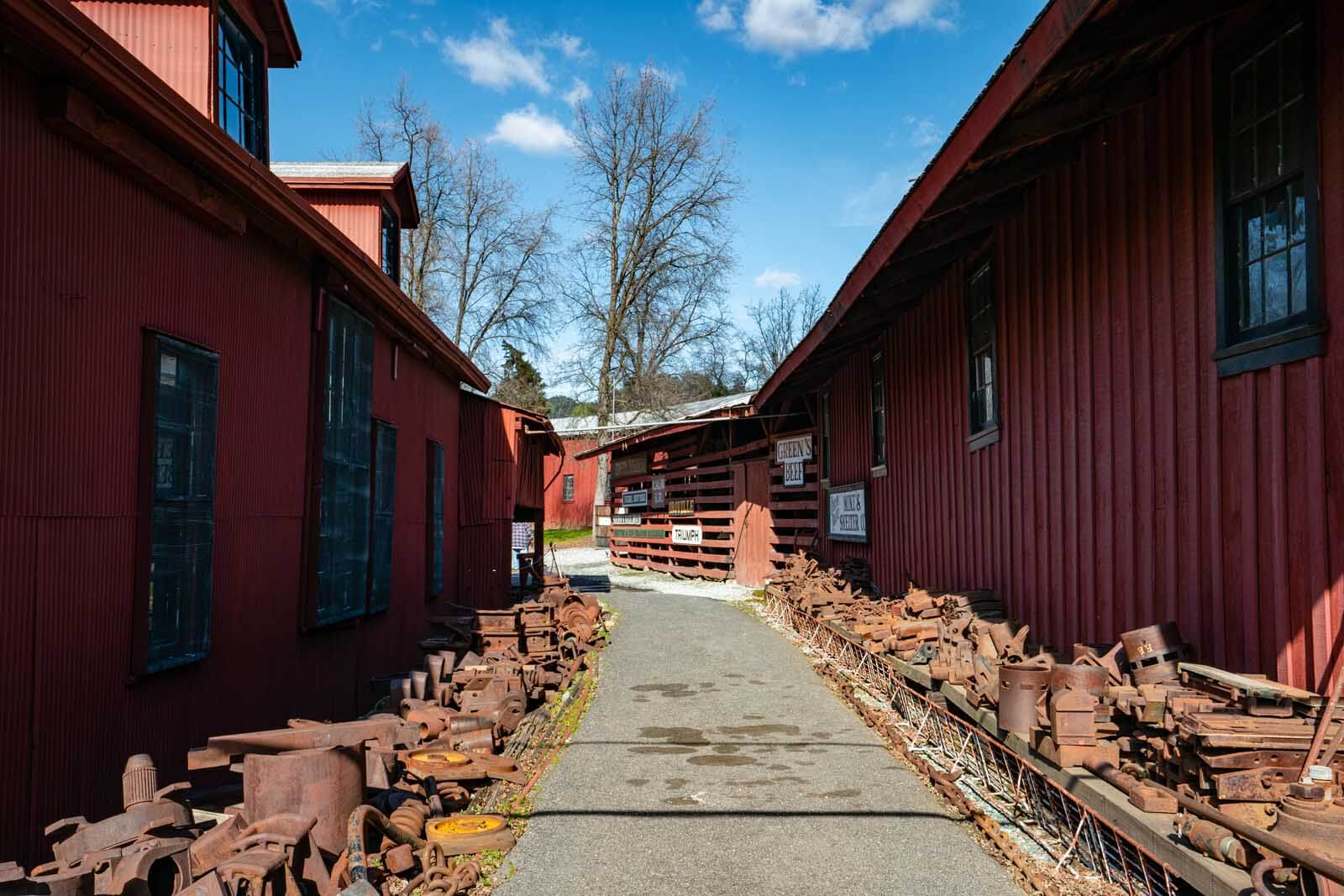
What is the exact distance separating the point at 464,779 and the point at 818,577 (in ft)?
33.7

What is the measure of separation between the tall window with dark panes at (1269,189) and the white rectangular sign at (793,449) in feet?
44.5

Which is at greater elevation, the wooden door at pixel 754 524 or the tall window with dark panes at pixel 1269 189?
the tall window with dark panes at pixel 1269 189

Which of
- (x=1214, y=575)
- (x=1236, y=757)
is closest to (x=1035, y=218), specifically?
(x=1214, y=575)

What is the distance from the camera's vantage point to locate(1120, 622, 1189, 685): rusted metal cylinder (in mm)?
5586

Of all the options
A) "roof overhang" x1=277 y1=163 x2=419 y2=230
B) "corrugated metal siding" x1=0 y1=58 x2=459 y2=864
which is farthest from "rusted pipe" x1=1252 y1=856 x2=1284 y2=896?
"roof overhang" x1=277 y1=163 x2=419 y2=230

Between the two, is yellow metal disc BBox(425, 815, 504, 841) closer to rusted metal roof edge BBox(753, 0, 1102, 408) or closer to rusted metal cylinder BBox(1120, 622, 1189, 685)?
rusted metal cylinder BBox(1120, 622, 1189, 685)

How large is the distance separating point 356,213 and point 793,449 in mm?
10313

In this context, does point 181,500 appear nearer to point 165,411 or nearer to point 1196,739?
point 165,411

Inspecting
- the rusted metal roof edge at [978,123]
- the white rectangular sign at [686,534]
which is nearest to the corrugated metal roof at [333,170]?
the rusted metal roof edge at [978,123]

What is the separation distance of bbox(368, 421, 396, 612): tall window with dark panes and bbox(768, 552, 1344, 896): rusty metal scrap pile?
232 inches

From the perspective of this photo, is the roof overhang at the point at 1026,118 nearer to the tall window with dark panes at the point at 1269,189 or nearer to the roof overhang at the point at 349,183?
the tall window with dark panes at the point at 1269,189

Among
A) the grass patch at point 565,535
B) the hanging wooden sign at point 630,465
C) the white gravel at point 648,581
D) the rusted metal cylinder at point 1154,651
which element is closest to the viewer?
the rusted metal cylinder at point 1154,651

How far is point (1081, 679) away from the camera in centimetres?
553

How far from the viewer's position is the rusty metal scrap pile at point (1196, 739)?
143 inches
